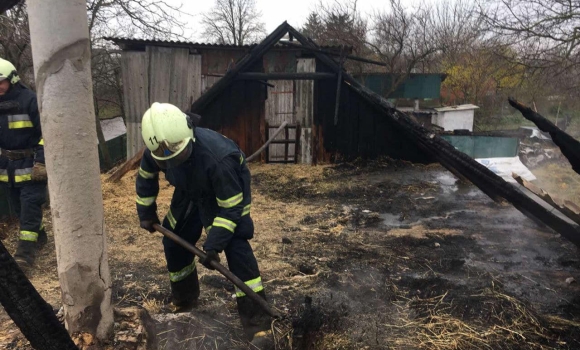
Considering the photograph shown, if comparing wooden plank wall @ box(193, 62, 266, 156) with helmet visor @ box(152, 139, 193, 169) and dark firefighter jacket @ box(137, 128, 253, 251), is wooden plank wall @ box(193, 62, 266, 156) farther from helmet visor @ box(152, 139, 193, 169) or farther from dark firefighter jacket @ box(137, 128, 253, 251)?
helmet visor @ box(152, 139, 193, 169)

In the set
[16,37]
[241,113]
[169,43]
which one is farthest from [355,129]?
[16,37]

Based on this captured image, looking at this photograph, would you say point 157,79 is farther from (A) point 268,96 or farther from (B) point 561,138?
(B) point 561,138

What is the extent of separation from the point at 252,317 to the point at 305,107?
26.4 ft

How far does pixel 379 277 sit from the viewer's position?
4.45m

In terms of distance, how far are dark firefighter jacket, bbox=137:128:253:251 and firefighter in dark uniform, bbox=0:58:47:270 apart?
1.81 meters

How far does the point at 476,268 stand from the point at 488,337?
147 cm

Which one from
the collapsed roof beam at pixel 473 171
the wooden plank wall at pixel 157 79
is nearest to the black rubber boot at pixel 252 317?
the collapsed roof beam at pixel 473 171

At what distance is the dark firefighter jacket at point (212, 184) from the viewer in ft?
9.78

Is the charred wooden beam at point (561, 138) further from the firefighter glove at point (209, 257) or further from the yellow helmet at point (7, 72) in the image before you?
the yellow helmet at point (7, 72)

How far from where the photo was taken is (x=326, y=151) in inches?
432

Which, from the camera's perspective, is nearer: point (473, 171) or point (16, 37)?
point (473, 171)

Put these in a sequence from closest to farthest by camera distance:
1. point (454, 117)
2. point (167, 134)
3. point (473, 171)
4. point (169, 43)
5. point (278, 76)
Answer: point (167, 134), point (473, 171), point (278, 76), point (169, 43), point (454, 117)

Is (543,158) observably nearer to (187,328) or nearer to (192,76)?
(192,76)

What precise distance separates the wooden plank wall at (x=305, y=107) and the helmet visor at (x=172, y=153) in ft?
26.3
